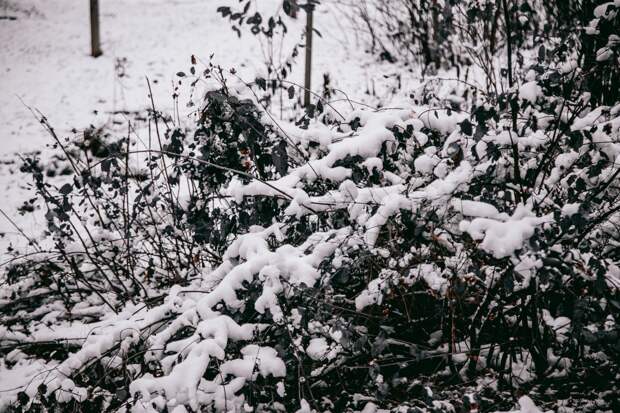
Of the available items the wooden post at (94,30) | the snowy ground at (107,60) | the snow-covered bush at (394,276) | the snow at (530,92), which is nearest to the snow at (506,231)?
the snow-covered bush at (394,276)

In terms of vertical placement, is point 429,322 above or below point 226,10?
below

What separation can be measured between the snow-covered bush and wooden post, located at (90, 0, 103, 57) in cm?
802

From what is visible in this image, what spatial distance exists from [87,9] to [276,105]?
8.19 metres

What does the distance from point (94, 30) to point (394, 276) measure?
9.55m

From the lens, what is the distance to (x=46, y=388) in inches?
79.2

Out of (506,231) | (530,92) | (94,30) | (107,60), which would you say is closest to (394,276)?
(506,231)

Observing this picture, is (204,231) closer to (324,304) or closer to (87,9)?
(324,304)

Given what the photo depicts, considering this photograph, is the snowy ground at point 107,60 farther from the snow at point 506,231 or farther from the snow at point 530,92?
the snow at point 530,92

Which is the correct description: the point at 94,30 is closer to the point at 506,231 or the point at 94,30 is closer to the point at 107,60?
the point at 107,60

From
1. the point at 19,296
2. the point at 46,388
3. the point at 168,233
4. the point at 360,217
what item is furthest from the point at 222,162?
the point at 19,296

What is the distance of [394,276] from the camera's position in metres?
2.16

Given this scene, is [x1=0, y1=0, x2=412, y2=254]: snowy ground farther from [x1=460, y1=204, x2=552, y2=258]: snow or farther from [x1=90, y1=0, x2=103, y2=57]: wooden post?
[x1=460, y1=204, x2=552, y2=258]: snow

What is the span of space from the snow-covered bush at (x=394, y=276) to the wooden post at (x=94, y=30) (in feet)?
26.3

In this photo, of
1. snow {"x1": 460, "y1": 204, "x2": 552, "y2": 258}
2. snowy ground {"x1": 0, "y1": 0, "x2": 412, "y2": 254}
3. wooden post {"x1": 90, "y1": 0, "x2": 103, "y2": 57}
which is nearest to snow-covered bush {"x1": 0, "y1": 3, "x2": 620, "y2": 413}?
snow {"x1": 460, "y1": 204, "x2": 552, "y2": 258}
